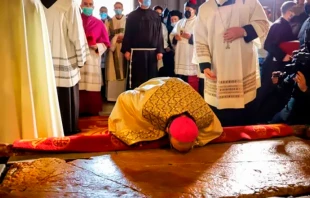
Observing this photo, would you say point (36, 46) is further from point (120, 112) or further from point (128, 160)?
point (128, 160)

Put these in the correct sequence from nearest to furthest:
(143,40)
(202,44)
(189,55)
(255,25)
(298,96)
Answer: (298,96), (255,25), (202,44), (143,40), (189,55)

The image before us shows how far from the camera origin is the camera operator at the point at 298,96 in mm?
2234

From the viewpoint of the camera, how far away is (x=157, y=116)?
5.10ft

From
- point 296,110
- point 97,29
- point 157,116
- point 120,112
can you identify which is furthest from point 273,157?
point 97,29

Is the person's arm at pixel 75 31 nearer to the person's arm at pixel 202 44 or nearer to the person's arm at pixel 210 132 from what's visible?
the person's arm at pixel 202 44

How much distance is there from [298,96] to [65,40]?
2002 mm

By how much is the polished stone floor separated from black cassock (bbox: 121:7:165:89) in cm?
332

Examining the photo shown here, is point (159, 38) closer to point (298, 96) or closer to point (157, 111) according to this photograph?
point (298, 96)

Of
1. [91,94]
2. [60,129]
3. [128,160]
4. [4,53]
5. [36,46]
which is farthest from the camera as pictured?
[91,94]

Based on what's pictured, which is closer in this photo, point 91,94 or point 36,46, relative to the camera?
point 36,46

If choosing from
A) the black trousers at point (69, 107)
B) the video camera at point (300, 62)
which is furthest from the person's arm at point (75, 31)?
the video camera at point (300, 62)

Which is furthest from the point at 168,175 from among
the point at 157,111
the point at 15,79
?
the point at 15,79

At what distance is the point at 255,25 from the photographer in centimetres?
261

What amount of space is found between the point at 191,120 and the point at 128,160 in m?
0.29
